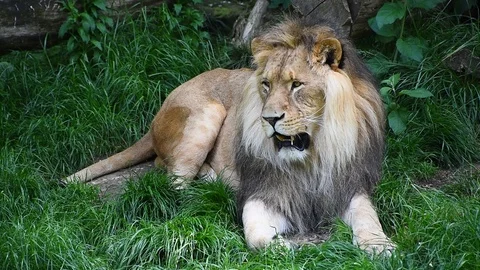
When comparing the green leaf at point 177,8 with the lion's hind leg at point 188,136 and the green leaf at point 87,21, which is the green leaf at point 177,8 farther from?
the lion's hind leg at point 188,136

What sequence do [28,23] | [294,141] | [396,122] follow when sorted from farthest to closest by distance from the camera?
[28,23] → [396,122] → [294,141]

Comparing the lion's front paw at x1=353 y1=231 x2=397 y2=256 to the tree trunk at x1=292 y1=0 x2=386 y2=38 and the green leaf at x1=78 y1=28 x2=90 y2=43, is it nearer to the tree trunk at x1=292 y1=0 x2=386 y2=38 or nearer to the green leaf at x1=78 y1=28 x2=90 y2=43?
the tree trunk at x1=292 y1=0 x2=386 y2=38

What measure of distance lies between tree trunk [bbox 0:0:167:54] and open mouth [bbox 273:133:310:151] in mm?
2869

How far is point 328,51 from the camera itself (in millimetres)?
6340

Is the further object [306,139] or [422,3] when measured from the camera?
[422,3]

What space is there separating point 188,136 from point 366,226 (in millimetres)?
1694

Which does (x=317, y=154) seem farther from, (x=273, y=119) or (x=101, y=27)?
(x=101, y=27)

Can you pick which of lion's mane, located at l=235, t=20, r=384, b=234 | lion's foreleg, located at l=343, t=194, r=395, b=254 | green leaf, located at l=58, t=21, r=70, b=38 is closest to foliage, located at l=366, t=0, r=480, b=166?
lion's mane, located at l=235, t=20, r=384, b=234

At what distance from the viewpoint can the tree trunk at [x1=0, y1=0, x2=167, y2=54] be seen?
8.28m

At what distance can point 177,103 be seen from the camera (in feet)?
25.0

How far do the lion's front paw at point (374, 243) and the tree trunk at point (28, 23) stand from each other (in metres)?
3.48

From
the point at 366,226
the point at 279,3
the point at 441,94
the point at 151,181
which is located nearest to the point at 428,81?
the point at 441,94

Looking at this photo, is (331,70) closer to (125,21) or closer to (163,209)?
(163,209)

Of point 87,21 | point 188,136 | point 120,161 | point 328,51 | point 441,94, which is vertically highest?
point 328,51
